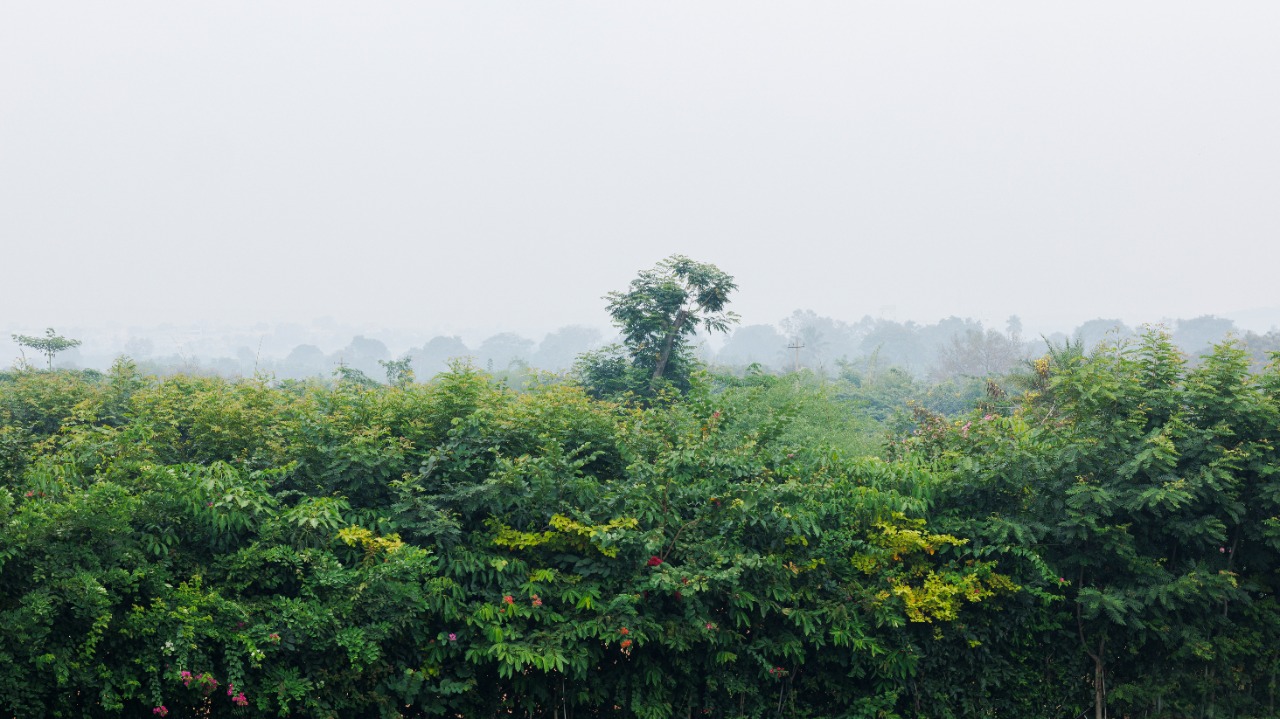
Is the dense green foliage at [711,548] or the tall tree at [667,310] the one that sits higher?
the tall tree at [667,310]

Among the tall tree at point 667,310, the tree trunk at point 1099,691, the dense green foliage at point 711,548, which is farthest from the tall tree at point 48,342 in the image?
the tree trunk at point 1099,691

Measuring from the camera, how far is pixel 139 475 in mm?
4176

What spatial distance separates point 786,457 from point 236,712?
3.30 metres

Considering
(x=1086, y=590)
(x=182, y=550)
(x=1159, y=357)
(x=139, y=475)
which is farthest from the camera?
(x=1159, y=357)

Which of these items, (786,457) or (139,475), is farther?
(786,457)

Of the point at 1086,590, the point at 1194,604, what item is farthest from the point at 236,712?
the point at 1194,604

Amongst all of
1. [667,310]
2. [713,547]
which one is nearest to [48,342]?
[667,310]

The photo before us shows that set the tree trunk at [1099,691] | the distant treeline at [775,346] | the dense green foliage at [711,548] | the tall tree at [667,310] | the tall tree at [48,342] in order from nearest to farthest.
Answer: the dense green foliage at [711,548]
the tree trunk at [1099,691]
the tall tree at [667,310]
the tall tree at [48,342]
the distant treeline at [775,346]

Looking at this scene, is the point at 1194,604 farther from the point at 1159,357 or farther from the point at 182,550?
the point at 182,550

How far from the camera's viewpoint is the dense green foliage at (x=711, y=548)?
Answer: 3.85 meters

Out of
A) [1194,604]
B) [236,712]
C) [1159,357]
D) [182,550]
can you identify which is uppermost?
[1159,357]

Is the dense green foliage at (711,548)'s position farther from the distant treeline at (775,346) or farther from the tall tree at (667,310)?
the distant treeline at (775,346)

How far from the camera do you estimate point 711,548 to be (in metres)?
4.29

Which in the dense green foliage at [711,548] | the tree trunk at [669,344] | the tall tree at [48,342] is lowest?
the dense green foliage at [711,548]
